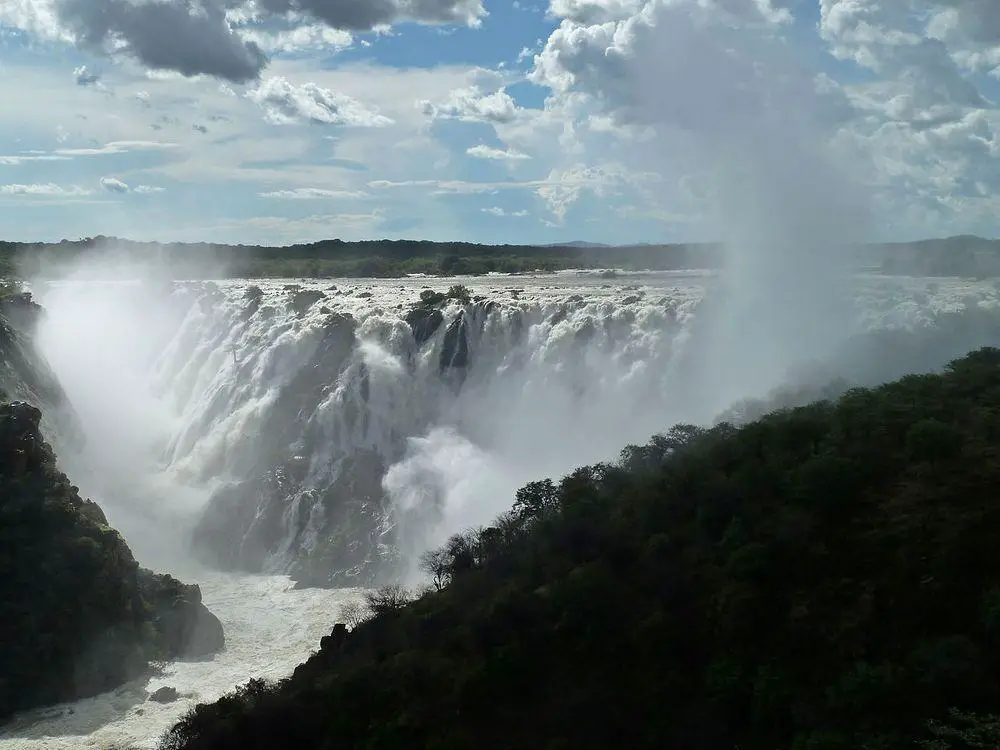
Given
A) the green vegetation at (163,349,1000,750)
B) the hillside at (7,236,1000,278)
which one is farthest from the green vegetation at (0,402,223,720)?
the hillside at (7,236,1000,278)

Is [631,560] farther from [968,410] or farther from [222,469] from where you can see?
[222,469]

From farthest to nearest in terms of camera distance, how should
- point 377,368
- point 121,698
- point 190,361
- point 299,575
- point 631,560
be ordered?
1. point 190,361
2. point 377,368
3. point 299,575
4. point 121,698
5. point 631,560

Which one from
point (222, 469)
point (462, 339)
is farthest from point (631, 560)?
point (222, 469)

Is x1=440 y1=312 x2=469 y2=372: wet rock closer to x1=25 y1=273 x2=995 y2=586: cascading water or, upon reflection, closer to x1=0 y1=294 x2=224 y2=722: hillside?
x1=25 y1=273 x2=995 y2=586: cascading water

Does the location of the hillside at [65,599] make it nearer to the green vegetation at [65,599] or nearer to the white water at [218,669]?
the green vegetation at [65,599]

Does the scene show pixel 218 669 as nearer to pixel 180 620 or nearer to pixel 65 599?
pixel 180 620

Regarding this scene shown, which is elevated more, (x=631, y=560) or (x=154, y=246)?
(x=154, y=246)
